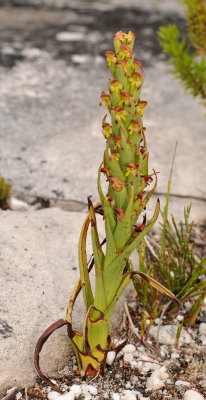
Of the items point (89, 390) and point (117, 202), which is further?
point (89, 390)

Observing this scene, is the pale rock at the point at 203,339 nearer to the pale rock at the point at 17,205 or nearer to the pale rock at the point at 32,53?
the pale rock at the point at 17,205

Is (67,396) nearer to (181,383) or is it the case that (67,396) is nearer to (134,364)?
(134,364)

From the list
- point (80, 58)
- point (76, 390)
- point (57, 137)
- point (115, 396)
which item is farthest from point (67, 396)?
point (80, 58)

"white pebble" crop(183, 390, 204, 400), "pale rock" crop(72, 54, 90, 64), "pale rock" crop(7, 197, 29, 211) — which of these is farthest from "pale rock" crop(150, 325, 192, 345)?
"pale rock" crop(72, 54, 90, 64)

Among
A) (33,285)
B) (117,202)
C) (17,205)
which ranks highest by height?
(117,202)

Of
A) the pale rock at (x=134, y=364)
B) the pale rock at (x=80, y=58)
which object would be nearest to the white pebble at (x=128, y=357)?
the pale rock at (x=134, y=364)

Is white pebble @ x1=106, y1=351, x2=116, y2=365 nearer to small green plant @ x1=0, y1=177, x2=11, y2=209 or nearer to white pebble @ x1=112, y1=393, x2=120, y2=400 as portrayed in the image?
white pebble @ x1=112, y1=393, x2=120, y2=400

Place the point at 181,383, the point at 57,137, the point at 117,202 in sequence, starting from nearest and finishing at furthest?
the point at 117,202 < the point at 181,383 < the point at 57,137
